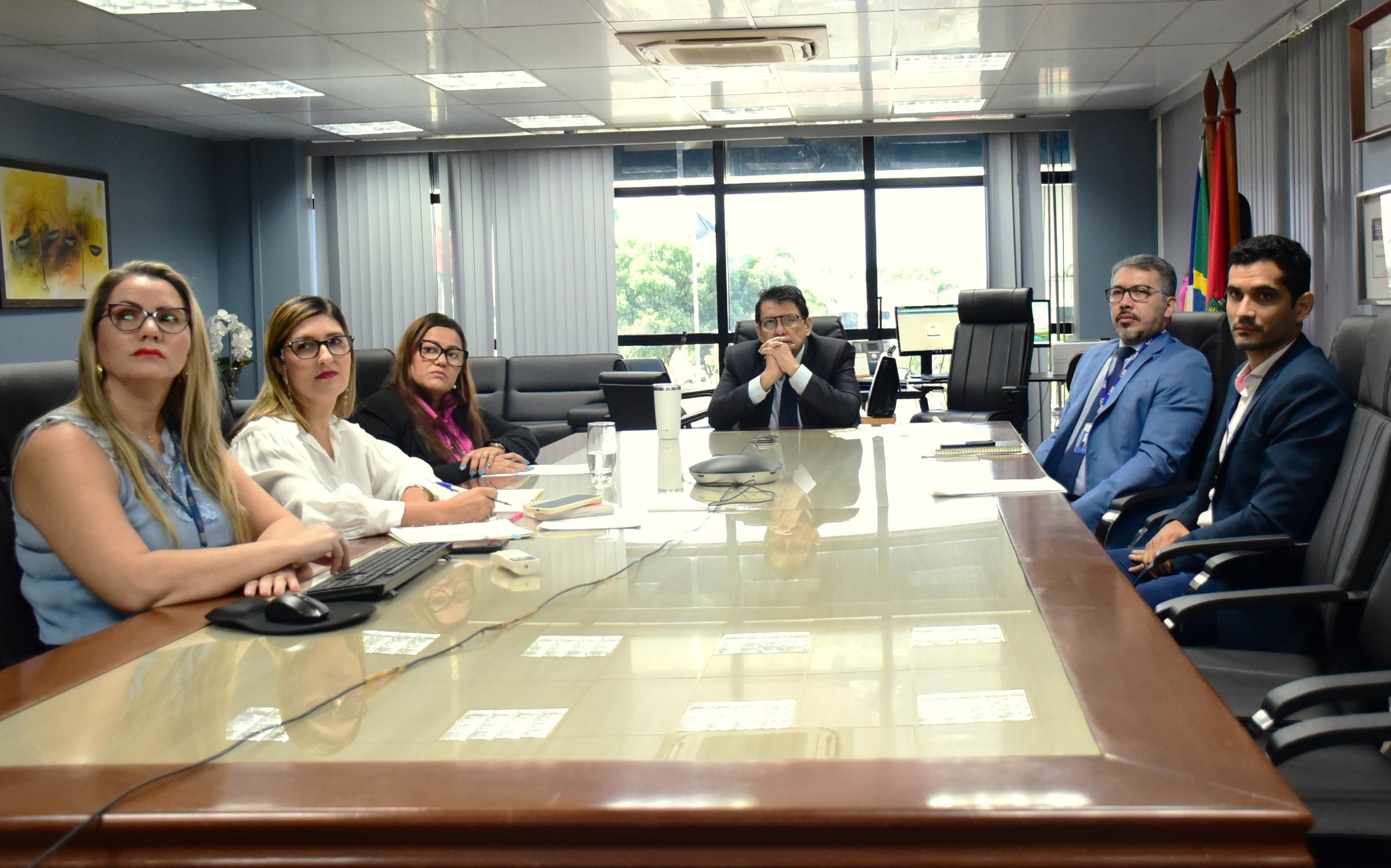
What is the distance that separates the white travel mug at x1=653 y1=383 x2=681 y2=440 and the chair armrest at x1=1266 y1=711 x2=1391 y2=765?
1.67 meters

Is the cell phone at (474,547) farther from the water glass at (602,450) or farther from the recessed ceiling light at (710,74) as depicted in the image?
the recessed ceiling light at (710,74)

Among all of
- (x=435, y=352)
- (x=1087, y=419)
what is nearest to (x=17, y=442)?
(x=435, y=352)

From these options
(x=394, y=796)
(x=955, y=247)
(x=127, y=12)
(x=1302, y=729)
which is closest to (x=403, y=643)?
(x=394, y=796)

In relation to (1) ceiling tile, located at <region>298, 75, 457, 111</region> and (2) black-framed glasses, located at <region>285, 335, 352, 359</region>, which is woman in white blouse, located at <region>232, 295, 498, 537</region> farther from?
(1) ceiling tile, located at <region>298, 75, 457, 111</region>

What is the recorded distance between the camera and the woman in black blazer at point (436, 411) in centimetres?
325

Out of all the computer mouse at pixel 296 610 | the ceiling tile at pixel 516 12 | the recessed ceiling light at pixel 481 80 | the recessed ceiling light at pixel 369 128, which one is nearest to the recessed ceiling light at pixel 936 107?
the recessed ceiling light at pixel 481 80

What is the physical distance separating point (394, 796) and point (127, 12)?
5.05 m

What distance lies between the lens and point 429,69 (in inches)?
242

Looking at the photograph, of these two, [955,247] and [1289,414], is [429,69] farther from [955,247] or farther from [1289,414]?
[1289,414]

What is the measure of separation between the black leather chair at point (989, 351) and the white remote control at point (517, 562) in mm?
4777

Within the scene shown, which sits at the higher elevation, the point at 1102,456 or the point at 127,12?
the point at 127,12

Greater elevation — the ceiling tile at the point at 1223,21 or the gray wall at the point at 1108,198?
the ceiling tile at the point at 1223,21

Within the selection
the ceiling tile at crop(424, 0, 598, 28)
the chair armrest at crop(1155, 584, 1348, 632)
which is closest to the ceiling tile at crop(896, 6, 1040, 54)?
the ceiling tile at crop(424, 0, 598, 28)

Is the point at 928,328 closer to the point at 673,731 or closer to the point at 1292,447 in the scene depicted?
the point at 1292,447
